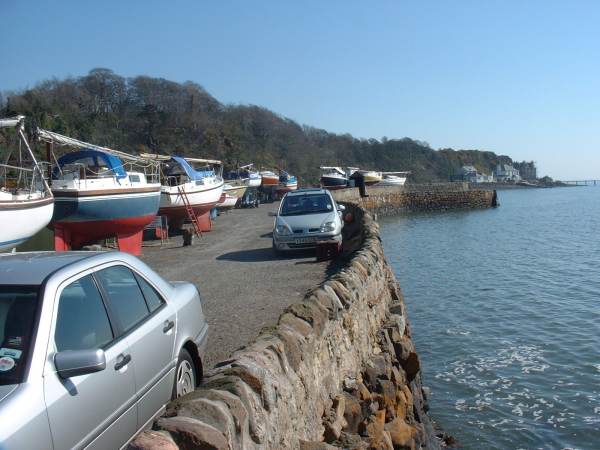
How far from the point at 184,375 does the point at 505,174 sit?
193484 mm

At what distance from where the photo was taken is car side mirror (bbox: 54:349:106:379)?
338 centimetres

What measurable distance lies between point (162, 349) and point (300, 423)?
4.81 ft

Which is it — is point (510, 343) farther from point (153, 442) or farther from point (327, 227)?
point (153, 442)

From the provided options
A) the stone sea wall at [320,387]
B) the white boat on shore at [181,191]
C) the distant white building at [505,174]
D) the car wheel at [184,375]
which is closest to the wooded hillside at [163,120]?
the white boat on shore at [181,191]

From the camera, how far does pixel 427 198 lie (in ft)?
253

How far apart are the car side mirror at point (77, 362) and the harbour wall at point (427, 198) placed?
211 feet

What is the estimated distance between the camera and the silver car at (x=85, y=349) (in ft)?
10.6

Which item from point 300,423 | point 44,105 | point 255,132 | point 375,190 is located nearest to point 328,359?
point 300,423

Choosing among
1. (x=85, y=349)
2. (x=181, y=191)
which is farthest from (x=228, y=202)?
(x=85, y=349)

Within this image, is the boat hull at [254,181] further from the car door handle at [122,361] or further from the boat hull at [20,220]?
the car door handle at [122,361]

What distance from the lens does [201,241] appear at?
2012 centimetres

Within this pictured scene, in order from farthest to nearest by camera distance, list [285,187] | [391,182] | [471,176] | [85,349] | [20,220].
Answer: [471,176], [391,182], [285,187], [20,220], [85,349]

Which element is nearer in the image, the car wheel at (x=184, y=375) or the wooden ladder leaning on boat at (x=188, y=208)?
the car wheel at (x=184, y=375)

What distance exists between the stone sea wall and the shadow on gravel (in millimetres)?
3165
